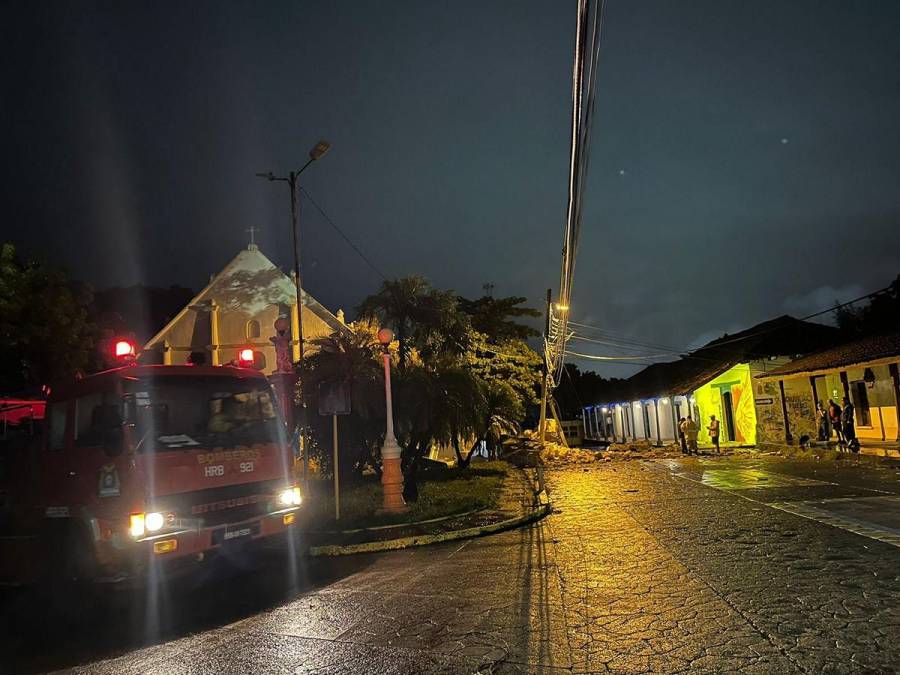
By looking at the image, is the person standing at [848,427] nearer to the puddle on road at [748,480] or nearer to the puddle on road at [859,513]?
the puddle on road at [748,480]

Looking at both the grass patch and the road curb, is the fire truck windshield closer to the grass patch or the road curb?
the road curb

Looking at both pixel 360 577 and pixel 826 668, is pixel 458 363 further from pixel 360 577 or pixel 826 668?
pixel 826 668

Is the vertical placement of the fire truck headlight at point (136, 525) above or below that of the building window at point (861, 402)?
below

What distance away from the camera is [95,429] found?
7.27 meters

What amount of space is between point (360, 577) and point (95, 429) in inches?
138

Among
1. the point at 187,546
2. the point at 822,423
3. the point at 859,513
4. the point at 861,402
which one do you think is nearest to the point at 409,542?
the point at 187,546

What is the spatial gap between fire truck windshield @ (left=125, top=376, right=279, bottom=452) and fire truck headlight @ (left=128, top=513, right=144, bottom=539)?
0.69 m

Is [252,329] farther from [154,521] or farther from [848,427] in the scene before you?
[154,521]

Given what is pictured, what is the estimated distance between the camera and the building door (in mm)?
31734

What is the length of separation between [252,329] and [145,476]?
2636 centimetres

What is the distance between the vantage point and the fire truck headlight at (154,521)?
6660mm

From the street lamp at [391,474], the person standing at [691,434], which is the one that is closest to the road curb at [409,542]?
the street lamp at [391,474]

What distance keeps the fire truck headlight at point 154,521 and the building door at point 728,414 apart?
2978cm

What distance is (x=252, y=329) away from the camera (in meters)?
32.2
